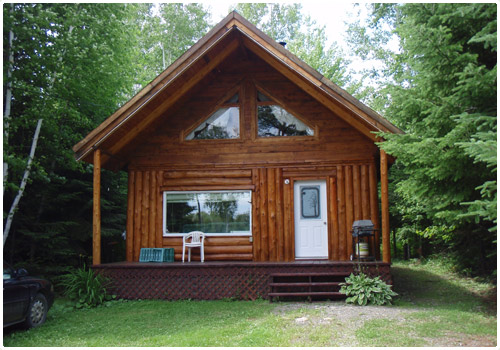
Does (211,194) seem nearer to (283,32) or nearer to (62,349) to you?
(62,349)

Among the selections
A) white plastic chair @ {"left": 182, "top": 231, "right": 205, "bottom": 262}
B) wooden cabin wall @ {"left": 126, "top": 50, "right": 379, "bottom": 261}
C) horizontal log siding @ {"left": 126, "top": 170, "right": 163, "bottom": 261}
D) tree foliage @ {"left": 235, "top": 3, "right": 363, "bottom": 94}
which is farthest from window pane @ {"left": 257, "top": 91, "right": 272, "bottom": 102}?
tree foliage @ {"left": 235, "top": 3, "right": 363, "bottom": 94}

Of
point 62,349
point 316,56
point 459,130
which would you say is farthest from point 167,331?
point 316,56

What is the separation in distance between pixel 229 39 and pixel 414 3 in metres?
4.36

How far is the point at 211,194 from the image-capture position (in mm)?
10766

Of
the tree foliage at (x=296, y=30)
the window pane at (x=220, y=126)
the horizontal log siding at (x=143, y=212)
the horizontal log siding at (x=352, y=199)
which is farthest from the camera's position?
the tree foliage at (x=296, y=30)

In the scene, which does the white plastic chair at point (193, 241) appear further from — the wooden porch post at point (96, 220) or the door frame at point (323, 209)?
the door frame at point (323, 209)

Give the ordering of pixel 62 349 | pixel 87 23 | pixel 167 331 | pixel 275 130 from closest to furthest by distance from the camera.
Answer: pixel 62 349 → pixel 167 331 → pixel 275 130 → pixel 87 23

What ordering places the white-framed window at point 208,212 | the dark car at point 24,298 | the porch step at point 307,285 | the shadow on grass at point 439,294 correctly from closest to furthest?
the dark car at point 24,298 < the shadow on grass at point 439,294 < the porch step at point 307,285 < the white-framed window at point 208,212

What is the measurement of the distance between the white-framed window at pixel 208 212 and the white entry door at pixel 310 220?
1.16 m

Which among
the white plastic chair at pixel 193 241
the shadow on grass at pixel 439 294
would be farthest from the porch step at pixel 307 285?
the white plastic chair at pixel 193 241

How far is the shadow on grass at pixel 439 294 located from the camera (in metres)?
7.91

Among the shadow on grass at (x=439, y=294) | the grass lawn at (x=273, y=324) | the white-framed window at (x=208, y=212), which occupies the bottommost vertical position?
the grass lawn at (x=273, y=324)

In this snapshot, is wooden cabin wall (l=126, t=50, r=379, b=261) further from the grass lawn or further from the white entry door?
the grass lawn

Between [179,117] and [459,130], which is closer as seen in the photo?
[459,130]
